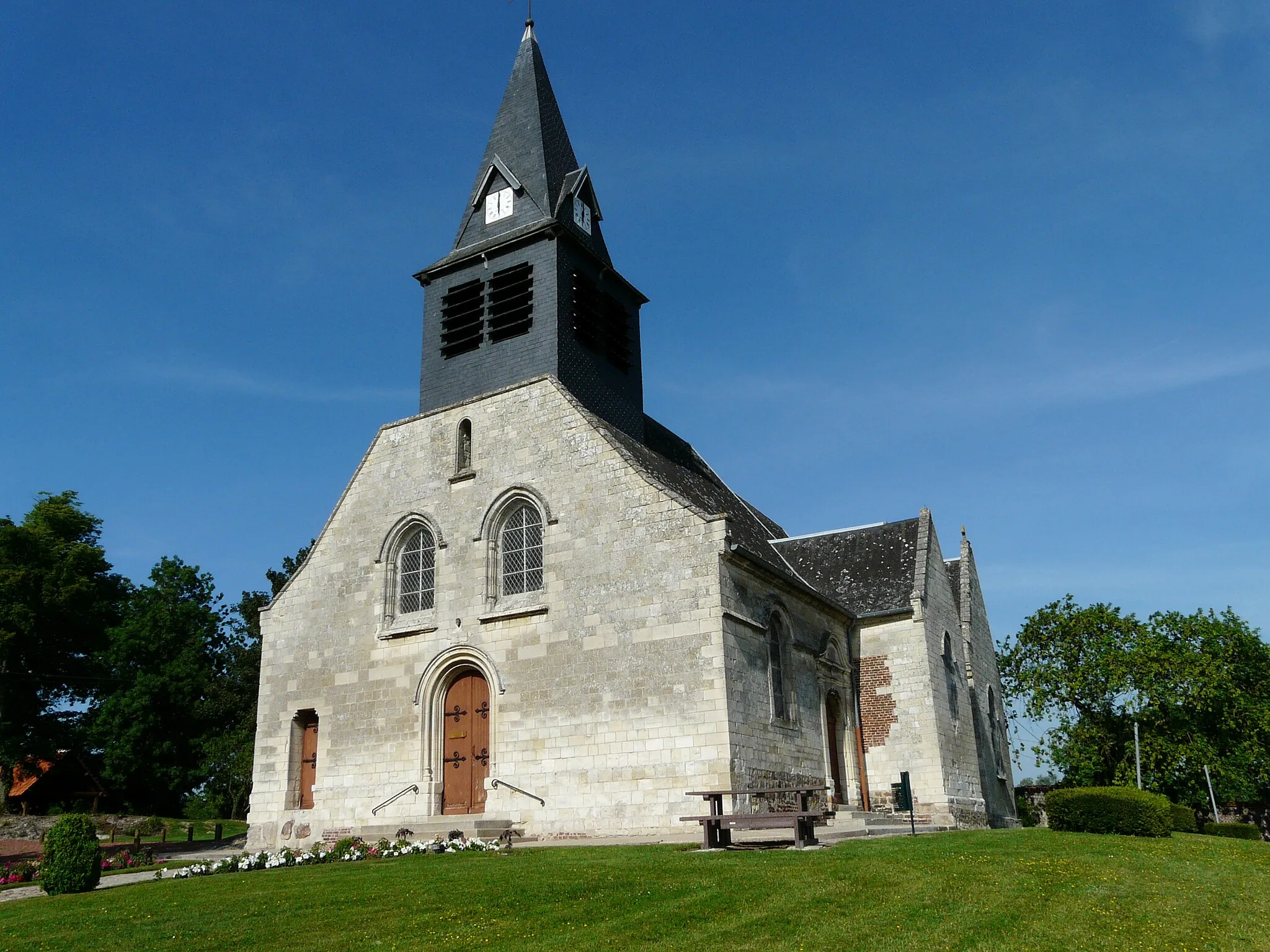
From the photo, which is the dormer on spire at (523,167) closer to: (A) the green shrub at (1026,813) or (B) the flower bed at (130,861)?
(B) the flower bed at (130,861)

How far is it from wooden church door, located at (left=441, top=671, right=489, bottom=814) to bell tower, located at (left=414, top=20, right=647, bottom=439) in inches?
240

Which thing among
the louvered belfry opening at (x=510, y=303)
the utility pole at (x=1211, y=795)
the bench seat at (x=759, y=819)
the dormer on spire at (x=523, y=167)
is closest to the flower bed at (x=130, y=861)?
the bench seat at (x=759, y=819)

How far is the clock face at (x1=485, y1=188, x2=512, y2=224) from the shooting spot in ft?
75.5

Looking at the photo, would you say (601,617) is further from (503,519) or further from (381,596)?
(381,596)

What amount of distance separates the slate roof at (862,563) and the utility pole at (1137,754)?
12048 mm

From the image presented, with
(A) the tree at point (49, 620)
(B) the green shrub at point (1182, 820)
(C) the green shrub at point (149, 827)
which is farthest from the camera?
(A) the tree at point (49, 620)

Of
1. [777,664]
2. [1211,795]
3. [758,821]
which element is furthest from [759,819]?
[1211,795]

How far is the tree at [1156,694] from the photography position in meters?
32.2

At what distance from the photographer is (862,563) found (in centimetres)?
2452

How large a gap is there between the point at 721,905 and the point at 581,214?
56.5 feet

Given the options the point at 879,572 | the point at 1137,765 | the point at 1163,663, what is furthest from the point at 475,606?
the point at 1163,663

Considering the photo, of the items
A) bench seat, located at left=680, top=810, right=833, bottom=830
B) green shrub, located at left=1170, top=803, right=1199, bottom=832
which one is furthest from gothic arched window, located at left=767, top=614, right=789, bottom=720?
green shrub, located at left=1170, top=803, right=1199, bottom=832

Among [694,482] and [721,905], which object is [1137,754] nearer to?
[694,482]

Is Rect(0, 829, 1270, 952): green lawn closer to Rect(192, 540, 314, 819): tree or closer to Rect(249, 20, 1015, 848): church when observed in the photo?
Rect(249, 20, 1015, 848): church
